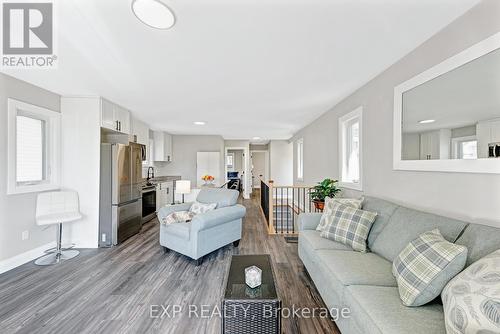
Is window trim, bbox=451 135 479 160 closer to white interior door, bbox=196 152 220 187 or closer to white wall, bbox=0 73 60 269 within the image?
white wall, bbox=0 73 60 269

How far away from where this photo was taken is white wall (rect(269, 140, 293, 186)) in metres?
9.06

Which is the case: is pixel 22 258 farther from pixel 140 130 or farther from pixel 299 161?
pixel 299 161

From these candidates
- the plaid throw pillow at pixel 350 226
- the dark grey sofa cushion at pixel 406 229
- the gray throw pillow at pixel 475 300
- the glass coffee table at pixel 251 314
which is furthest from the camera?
the plaid throw pillow at pixel 350 226

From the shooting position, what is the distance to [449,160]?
1.73 meters

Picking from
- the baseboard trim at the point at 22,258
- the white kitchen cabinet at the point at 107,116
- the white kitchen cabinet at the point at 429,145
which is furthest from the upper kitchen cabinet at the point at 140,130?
the white kitchen cabinet at the point at 429,145

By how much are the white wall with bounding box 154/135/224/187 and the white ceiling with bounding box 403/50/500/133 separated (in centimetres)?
629

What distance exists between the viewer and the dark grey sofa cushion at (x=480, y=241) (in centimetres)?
122

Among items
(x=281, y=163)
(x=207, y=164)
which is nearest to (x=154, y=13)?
(x=207, y=164)

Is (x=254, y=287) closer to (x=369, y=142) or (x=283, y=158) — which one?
(x=369, y=142)

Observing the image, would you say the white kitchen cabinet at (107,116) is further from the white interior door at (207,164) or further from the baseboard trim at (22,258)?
the white interior door at (207,164)

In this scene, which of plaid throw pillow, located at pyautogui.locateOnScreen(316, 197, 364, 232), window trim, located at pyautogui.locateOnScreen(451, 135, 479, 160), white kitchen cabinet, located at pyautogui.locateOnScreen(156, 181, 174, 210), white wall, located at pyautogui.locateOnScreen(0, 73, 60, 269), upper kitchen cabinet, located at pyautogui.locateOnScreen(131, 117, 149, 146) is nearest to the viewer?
window trim, located at pyautogui.locateOnScreen(451, 135, 479, 160)

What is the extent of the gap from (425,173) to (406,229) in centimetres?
59

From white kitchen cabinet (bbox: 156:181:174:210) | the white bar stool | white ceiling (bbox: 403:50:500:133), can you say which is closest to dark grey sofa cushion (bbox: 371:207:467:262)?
white ceiling (bbox: 403:50:500:133)

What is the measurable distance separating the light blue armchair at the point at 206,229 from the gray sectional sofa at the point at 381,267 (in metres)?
1.27
